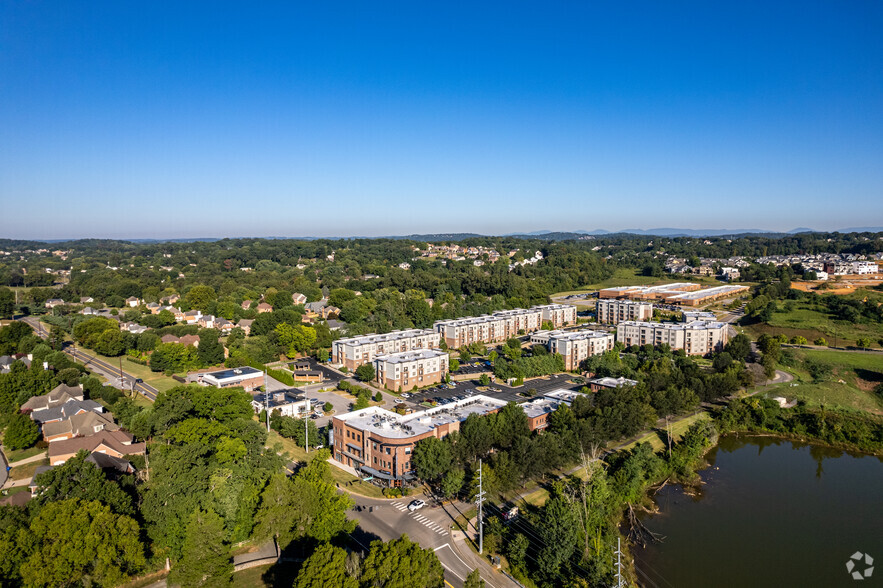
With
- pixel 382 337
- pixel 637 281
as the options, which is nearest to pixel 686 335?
pixel 382 337

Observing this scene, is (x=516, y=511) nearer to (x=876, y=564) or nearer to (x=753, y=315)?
(x=876, y=564)

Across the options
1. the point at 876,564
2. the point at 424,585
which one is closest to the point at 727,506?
the point at 876,564

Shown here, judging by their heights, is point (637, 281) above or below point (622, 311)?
above

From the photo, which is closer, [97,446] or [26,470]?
[97,446]

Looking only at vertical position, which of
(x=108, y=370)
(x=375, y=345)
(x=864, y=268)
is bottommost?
(x=108, y=370)

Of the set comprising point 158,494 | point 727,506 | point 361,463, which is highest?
point 158,494

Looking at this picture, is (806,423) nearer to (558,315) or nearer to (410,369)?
(410,369)

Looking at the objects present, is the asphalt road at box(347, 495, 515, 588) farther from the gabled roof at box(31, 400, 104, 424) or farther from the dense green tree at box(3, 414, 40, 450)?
the gabled roof at box(31, 400, 104, 424)
